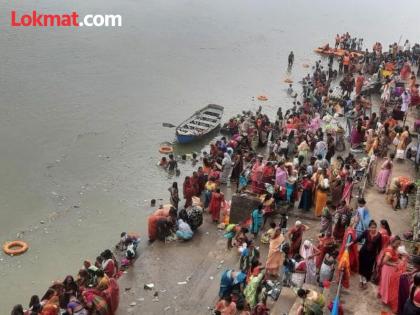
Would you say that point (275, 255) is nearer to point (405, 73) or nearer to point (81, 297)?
point (81, 297)

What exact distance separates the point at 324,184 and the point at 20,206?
32.6 feet

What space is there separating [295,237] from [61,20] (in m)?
33.4

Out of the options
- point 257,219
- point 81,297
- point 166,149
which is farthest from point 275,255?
point 166,149

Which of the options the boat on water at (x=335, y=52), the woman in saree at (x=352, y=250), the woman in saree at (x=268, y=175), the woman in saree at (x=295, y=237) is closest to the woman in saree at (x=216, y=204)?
the woman in saree at (x=268, y=175)

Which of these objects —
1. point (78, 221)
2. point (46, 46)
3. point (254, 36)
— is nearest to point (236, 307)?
point (78, 221)

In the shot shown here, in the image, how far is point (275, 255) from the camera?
11.9 meters

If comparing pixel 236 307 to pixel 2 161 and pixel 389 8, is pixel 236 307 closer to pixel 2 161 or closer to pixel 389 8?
pixel 2 161

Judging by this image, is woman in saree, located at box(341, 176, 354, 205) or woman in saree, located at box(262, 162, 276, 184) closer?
woman in saree, located at box(341, 176, 354, 205)

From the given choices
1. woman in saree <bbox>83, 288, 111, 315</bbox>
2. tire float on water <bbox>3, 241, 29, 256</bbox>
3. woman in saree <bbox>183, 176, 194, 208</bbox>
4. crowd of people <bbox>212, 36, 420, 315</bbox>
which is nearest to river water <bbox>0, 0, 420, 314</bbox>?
tire float on water <bbox>3, 241, 29, 256</bbox>

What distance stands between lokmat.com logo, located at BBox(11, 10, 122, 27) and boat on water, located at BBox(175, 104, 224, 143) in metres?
19.1

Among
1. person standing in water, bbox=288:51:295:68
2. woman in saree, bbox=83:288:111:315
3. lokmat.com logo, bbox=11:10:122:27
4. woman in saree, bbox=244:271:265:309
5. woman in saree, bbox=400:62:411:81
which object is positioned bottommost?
woman in saree, bbox=83:288:111:315

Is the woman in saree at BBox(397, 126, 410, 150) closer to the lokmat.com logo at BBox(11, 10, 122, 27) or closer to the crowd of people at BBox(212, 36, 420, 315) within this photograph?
the crowd of people at BBox(212, 36, 420, 315)

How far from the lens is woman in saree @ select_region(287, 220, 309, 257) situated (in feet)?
39.7

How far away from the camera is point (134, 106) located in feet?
88.2
